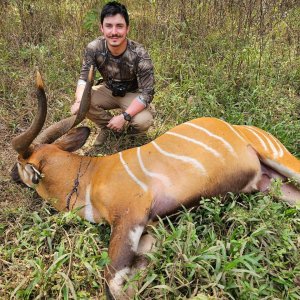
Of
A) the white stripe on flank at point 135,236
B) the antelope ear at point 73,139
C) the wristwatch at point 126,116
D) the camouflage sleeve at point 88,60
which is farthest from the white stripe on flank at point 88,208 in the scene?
the camouflage sleeve at point 88,60

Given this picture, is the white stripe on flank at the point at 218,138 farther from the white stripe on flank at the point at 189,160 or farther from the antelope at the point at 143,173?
the white stripe on flank at the point at 189,160

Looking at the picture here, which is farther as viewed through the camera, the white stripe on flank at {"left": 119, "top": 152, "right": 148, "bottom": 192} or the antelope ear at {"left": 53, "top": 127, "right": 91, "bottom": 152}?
the antelope ear at {"left": 53, "top": 127, "right": 91, "bottom": 152}

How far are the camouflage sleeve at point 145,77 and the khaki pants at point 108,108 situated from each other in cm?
16

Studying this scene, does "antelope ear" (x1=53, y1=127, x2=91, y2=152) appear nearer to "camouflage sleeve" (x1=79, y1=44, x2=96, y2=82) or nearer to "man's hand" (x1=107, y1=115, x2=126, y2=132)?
"man's hand" (x1=107, y1=115, x2=126, y2=132)

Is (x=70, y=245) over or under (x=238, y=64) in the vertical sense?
under

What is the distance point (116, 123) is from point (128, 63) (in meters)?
0.61

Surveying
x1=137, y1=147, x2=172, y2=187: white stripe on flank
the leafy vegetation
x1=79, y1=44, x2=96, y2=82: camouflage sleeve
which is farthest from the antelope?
x1=79, y1=44, x2=96, y2=82: camouflage sleeve

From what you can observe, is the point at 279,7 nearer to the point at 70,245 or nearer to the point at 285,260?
the point at 285,260

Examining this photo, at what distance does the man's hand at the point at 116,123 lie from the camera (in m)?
3.89

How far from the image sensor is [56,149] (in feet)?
10.8

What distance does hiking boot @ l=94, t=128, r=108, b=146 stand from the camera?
13.7ft

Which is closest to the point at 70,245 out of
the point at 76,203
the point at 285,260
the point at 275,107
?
the point at 76,203

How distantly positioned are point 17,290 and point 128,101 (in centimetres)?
228

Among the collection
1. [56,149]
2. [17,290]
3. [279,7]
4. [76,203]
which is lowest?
[17,290]
